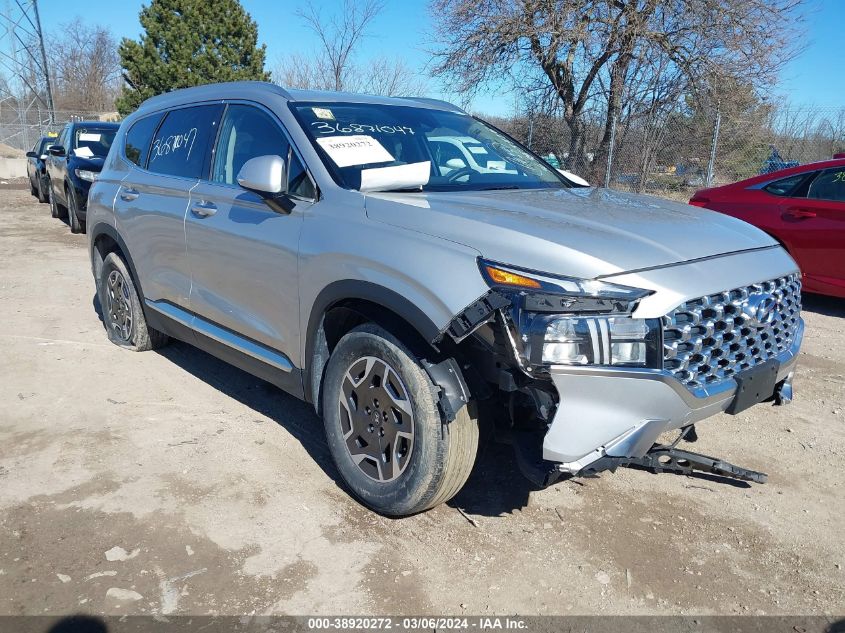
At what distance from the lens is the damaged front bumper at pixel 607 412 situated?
2420mm

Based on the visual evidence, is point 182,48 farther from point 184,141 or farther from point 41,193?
point 184,141

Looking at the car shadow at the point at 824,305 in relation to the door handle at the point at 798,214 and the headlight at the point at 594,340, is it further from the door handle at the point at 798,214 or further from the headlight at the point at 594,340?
the headlight at the point at 594,340

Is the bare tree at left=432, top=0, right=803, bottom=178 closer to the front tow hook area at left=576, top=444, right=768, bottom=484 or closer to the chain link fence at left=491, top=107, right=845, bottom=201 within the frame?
the chain link fence at left=491, top=107, right=845, bottom=201

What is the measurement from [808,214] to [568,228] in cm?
516

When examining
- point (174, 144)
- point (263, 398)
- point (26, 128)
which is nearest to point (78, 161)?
point (174, 144)

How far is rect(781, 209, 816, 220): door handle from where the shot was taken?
6715 millimetres

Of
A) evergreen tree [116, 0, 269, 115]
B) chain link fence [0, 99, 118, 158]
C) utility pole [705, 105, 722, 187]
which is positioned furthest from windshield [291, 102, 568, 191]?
chain link fence [0, 99, 118, 158]

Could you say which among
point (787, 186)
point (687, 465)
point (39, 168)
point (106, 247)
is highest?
point (787, 186)

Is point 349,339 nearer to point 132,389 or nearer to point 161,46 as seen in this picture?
point 132,389

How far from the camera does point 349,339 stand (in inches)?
122

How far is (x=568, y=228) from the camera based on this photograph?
2.70 m

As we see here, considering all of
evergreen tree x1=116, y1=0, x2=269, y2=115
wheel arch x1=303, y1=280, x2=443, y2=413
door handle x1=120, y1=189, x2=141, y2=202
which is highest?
evergreen tree x1=116, y1=0, x2=269, y2=115

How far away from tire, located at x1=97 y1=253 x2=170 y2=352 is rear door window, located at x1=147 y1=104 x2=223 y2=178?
0.94m

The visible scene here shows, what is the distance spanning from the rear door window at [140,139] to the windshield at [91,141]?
7308 millimetres
